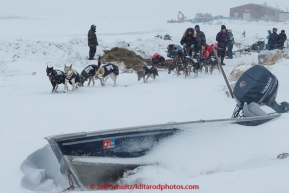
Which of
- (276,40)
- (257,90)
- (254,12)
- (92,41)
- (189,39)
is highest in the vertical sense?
(254,12)

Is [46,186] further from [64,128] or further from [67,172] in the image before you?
[64,128]

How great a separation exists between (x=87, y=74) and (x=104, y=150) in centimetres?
789

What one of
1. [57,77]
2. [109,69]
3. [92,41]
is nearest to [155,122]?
[57,77]

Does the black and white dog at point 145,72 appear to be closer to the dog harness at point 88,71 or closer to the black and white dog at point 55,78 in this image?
the dog harness at point 88,71

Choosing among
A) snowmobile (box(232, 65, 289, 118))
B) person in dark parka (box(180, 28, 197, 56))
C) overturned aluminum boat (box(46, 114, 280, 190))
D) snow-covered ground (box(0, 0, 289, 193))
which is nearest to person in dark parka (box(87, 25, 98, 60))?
snow-covered ground (box(0, 0, 289, 193))

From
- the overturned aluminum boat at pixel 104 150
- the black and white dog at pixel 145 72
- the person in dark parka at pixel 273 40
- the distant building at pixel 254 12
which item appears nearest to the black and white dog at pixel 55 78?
the black and white dog at pixel 145 72

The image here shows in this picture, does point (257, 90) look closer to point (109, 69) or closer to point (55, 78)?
point (55, 78)

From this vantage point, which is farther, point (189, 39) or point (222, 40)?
point (222, 40)

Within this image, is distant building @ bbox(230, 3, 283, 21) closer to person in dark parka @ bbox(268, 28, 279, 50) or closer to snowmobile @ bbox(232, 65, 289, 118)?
person in dark parka @ bbox(268, 28, 279, 50)

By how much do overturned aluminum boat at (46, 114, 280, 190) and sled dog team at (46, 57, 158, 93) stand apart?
675cm

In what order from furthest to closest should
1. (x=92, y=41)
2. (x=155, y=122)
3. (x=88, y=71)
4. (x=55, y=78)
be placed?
→ (x=92, y=41), (x=88, y=71), (x=55, y=78), (x=155, y=122)

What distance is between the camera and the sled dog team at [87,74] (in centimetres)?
1118

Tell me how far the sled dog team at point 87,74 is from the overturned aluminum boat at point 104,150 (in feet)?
22.2

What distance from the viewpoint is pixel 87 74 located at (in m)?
12.3
